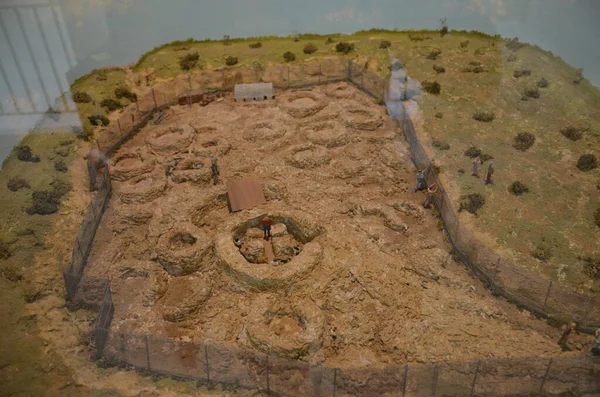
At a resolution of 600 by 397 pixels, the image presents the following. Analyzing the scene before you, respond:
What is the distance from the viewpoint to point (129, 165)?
1462 inches

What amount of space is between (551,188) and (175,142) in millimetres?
27972

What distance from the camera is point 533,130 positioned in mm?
38594

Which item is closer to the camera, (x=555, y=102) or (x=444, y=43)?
(x=555, y=102)

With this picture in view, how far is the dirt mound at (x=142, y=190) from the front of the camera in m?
32.9

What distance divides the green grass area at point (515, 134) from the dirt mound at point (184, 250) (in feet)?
54.5

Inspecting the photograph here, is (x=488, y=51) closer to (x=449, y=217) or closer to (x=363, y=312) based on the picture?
(x=449, y=217)

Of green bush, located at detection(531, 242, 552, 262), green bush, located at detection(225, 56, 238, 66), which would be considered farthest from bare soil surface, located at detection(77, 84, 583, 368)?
green bush, located at detection(225, 56, 238, 66)

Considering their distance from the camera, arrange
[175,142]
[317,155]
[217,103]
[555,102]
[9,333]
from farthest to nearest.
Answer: [217,103] → [555,102] → [175,142] → [317,155] → [9,333]

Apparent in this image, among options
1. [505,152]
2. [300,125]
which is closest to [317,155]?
[300,125]

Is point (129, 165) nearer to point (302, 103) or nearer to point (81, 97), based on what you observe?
point (81, 97)

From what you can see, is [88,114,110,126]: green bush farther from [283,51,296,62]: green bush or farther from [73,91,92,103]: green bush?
[283,51,296,62]: green bush

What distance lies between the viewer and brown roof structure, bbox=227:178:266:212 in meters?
30.8

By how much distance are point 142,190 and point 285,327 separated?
50.4 ft

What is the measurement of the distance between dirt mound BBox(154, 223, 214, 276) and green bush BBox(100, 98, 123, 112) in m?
20.4
